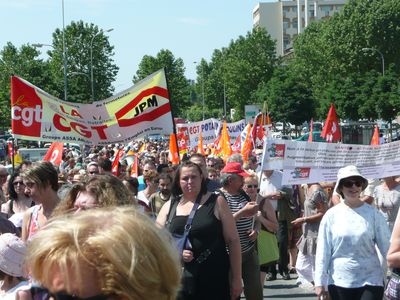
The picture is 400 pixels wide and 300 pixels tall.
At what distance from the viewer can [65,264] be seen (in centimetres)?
206

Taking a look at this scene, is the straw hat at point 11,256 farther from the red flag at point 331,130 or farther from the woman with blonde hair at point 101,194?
the red flag at point 331,130

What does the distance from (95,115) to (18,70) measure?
51.5m

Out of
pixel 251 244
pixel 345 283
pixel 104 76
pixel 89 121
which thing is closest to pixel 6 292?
pixel 345 283

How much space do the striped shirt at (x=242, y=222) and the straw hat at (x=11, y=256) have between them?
376 centimetres

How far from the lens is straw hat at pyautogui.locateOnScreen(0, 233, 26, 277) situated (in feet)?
13.1

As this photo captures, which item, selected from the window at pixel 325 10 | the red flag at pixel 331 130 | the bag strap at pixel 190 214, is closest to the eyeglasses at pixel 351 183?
the bag strap at pixel 190 214

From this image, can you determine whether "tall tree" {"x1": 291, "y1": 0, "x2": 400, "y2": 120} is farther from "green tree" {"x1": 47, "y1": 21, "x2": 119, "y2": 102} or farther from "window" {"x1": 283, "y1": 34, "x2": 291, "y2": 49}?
"window" {"x1": 283, "y1": 34, "x2": 291, "y2": 49}

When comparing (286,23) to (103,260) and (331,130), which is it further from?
(103,260)

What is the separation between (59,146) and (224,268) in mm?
10553

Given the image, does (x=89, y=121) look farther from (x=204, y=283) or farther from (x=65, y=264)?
(x=65, y=264)

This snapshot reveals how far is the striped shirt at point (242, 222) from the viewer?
768cm

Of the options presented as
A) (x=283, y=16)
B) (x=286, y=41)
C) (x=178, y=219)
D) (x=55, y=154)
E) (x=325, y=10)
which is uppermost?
(x=325, y=10)

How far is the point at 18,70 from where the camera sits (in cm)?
6197

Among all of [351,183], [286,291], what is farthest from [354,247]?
[286,291]
